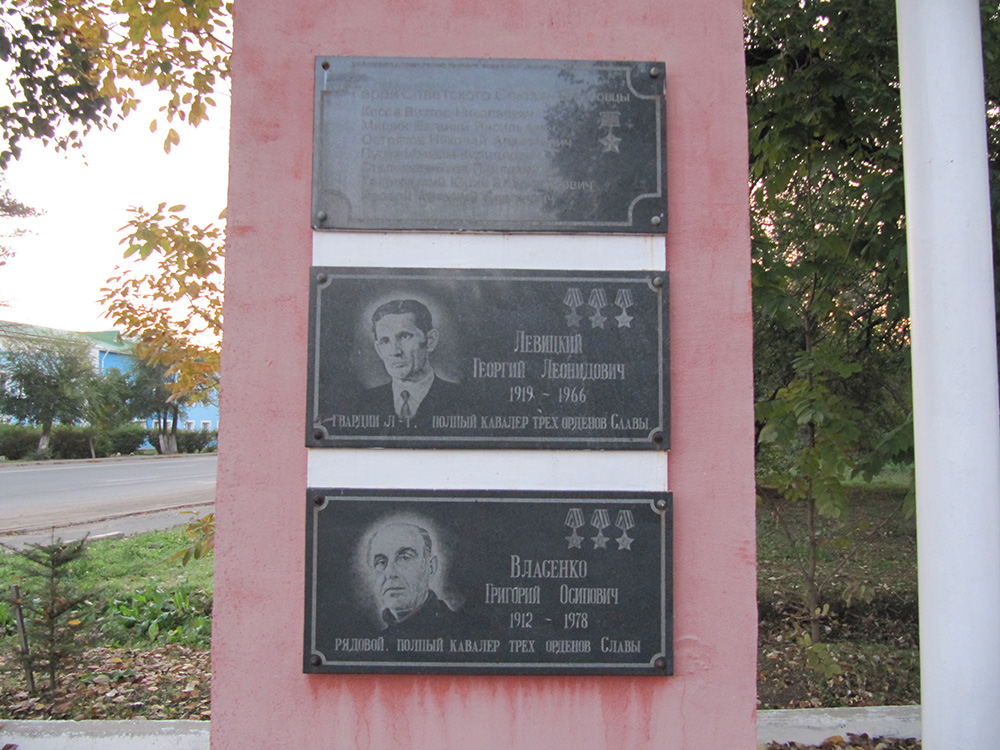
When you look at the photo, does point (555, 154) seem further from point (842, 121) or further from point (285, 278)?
point (842, 121)

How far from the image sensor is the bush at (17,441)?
2962cm

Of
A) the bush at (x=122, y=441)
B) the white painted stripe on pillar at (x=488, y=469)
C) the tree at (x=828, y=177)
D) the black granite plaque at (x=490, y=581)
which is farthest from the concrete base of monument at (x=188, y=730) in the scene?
the bush at (x=122, y=441)

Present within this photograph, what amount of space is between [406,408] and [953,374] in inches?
56.0

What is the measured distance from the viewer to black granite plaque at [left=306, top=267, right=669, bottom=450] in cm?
196

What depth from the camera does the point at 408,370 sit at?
1.97 meters

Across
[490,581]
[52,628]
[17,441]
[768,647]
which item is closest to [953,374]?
[490,581]

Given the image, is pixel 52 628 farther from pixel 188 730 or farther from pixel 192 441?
pixel 192 441

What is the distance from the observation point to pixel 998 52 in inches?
139

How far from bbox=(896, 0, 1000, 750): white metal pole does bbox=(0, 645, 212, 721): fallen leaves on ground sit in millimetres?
3632

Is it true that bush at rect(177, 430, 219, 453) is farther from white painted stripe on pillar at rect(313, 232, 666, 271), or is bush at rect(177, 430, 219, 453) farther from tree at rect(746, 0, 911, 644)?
white painted stripe on pillar at rect(313, 232, 666, 271)

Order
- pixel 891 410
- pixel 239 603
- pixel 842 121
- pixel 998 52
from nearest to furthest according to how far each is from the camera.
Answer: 1. pixel 239 603
2. pixel 998 52
3. pixel 842 121
4. pixel 891 410

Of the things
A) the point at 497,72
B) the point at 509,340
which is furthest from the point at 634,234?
the point at 497,72

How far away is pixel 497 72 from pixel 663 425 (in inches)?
41.0

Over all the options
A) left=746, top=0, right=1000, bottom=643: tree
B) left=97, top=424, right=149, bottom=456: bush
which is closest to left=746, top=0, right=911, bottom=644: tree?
left=746, top=0, right=1000, bottom=643: tree
